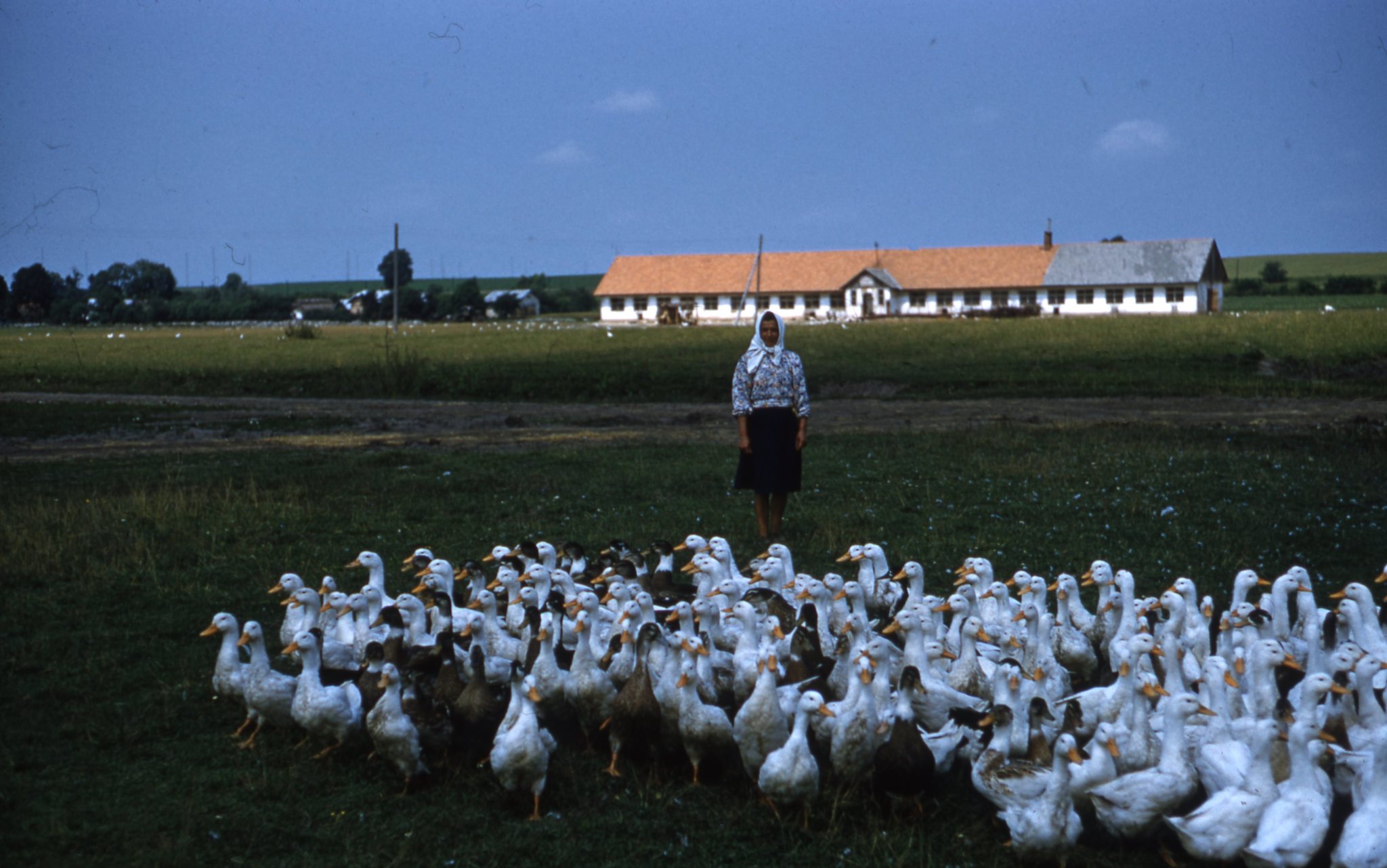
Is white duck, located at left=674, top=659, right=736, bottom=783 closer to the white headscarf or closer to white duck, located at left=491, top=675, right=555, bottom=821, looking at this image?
white duck, located at left=491, top=675, right=555, bottom=821

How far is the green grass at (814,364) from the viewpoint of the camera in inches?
1178

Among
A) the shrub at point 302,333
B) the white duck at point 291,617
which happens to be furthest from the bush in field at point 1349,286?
the white duck at point 291,617

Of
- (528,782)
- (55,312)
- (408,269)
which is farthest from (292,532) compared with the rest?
(408,269)

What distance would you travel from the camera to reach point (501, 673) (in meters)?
7.51

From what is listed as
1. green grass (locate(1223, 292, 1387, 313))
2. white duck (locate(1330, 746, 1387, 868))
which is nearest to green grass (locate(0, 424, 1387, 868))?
white duck (locate(1330, 746, 1387, 868))

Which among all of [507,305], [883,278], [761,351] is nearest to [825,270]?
[883,278]

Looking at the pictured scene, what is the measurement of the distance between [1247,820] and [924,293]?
79001 millimetres

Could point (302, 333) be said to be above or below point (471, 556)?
above

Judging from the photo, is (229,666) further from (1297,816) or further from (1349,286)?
(1349,286)

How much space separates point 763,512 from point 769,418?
0.98m

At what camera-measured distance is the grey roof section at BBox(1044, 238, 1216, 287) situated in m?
76.1

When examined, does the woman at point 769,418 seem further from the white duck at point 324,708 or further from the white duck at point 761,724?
the white duck at point 324,708

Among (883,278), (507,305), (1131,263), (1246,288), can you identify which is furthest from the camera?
(1246,288)

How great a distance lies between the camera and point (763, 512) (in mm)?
12211
